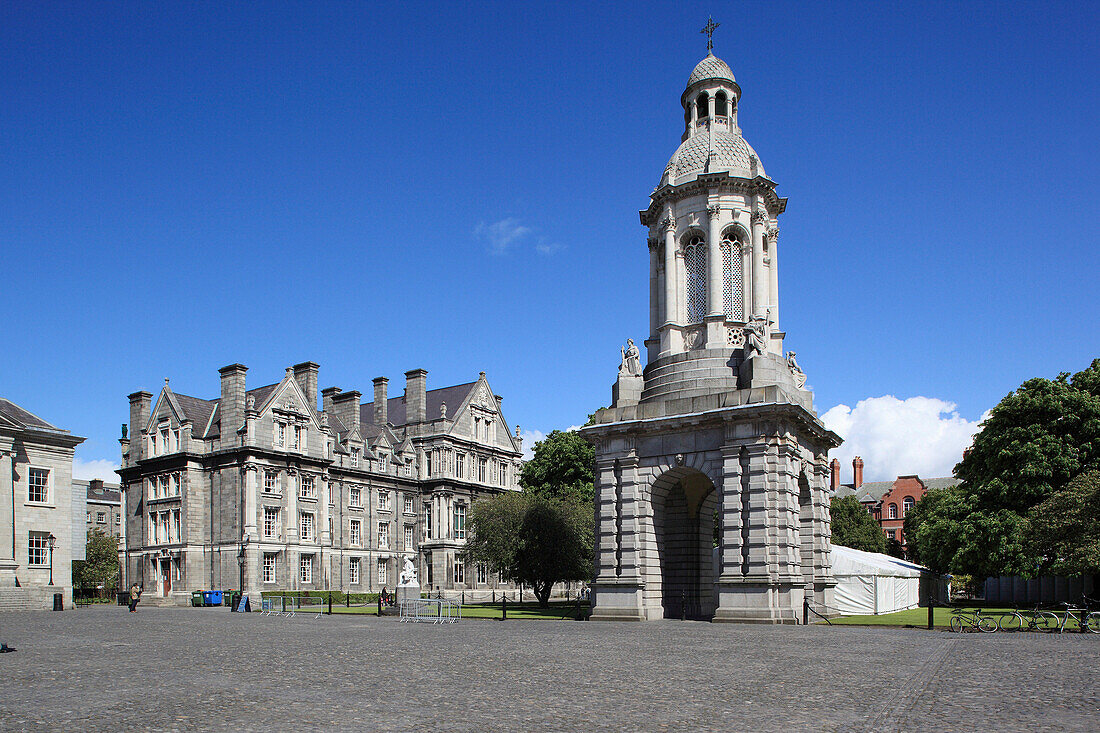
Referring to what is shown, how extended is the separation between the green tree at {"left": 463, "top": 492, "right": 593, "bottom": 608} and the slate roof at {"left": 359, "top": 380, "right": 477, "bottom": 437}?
28624 mm

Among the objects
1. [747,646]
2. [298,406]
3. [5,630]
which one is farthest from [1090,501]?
[298,406]

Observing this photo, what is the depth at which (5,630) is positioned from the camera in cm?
2745

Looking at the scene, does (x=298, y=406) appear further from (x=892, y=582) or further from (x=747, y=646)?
(x=747, y=646)

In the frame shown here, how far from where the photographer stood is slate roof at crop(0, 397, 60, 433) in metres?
49.7

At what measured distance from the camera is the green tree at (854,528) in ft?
278

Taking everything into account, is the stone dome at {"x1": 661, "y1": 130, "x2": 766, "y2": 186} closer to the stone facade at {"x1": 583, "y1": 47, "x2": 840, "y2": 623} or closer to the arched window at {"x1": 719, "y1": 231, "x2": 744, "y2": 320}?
the stone facade at {"x1": 583, "y1": 47, "x2": 840, "y2": 623}

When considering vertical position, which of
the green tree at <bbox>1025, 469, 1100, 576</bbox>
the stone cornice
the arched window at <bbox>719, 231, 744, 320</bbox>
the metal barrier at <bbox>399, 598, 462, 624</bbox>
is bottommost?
the metal barrier at <bbox>399, 598, 462, 624</bbox>

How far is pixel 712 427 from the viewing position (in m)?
31.7

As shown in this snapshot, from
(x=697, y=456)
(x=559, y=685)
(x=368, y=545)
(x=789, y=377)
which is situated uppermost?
(x=789, y=377)

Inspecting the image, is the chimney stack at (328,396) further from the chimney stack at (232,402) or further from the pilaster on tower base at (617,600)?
the pilaster on tower base at (617,600)

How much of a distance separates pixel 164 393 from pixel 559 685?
59.0 metres

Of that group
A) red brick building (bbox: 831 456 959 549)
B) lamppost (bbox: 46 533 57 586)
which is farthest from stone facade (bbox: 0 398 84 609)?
red brick building (bbox: 831 456 959 549)

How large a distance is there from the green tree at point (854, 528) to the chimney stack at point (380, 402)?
41.8m

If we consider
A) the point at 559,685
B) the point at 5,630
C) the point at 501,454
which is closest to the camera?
the point at 559,685
